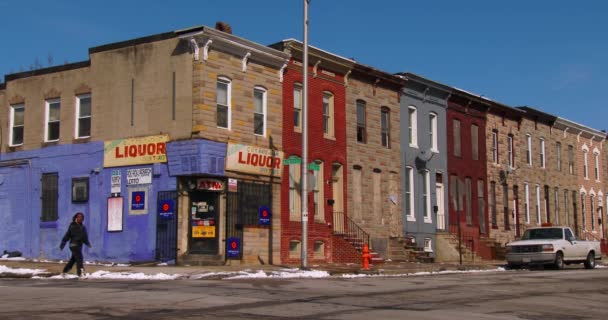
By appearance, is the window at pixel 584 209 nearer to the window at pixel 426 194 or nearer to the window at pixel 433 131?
the window at pixel 433 131

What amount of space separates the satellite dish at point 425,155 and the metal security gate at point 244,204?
10670 millimetres

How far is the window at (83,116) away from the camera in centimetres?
2884

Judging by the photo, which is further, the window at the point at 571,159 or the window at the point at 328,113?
the window at the point at 571,159

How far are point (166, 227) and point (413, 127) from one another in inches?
586

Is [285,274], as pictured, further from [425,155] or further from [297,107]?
[425,155]

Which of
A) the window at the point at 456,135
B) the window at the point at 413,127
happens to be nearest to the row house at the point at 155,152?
the window at the point at 413,127

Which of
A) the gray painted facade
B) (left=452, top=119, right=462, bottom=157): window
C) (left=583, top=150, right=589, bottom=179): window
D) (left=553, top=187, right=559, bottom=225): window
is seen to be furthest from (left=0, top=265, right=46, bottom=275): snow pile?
(left=583, top=150, right=589, bottom=179): window

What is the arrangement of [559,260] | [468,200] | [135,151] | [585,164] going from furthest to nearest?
[585,164], [468,200], [559,260], [135,151]

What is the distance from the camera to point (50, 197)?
2922 centimetres

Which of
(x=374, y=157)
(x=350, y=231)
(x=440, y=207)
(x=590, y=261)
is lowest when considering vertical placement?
(x=590, y=261)

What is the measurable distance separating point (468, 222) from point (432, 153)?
4.67 metres

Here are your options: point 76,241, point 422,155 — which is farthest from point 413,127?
point 76,241

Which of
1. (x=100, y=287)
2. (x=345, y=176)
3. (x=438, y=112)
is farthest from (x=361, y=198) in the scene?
(x=100, y=287)

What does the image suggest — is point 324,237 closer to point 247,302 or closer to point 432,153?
point 432,153
